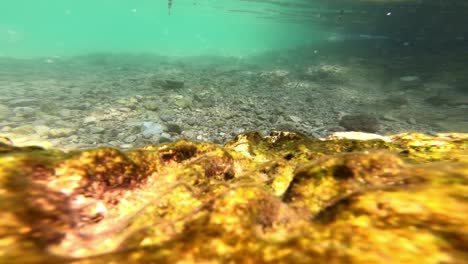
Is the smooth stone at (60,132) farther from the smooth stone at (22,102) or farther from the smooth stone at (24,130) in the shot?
the smooth stone at (22,102)

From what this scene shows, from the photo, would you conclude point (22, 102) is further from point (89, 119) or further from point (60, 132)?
point (60, 132)

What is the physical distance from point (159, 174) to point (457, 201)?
3.24 metres

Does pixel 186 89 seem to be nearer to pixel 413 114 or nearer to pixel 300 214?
pixel 413 114

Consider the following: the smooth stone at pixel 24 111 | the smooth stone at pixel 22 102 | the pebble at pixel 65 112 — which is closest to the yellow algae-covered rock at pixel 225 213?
the pebble at pixel 65 112

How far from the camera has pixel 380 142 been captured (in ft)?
16.2

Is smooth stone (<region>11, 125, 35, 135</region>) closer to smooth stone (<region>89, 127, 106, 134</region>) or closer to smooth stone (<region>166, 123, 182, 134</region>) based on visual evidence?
smooth stone (<region>89, 127, 106, 134</region>)

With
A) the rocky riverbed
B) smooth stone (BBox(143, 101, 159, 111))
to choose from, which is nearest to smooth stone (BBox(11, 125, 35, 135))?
the rocky riverbed

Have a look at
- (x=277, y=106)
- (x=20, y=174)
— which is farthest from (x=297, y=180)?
(x=277, y=106)

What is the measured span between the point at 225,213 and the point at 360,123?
12.5 metres

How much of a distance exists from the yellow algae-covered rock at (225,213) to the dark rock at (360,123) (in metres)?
9.35

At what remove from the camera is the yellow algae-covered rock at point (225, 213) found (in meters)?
1.70

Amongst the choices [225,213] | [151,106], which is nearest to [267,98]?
[151,106]

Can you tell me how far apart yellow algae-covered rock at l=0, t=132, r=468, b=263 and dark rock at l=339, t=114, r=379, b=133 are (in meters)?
9.35

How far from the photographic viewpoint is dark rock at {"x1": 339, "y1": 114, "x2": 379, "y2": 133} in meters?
12.4
